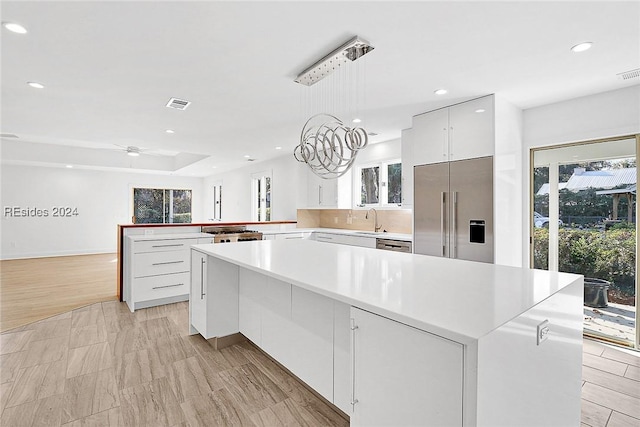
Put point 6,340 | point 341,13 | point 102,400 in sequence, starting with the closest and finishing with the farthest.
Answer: point 341,13
point 102,400
point 6,340

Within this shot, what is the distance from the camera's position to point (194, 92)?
3.15m

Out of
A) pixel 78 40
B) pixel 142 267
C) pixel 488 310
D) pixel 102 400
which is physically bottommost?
pixel 102 400

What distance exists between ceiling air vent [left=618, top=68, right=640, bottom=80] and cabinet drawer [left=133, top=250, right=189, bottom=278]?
4.99 metres

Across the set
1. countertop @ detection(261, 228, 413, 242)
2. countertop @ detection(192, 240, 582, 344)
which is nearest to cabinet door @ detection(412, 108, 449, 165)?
countertop @ detection(261, 228, 413, 242)

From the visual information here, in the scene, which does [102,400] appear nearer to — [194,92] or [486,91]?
[194,92]

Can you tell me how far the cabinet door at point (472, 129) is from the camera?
3.21 metres

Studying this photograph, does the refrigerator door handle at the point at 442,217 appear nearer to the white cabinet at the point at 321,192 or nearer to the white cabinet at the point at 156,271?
the white cabinet at the point at 321,192

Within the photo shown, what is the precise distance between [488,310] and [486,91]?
270 cm

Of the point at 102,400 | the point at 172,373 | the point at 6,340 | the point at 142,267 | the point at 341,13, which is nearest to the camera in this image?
the point at 341,13

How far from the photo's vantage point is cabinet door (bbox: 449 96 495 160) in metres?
3.21

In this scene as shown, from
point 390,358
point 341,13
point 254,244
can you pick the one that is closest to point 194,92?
point 254,244

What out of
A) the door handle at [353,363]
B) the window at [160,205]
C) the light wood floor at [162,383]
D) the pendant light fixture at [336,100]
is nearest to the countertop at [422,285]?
the door handle at [353,363]

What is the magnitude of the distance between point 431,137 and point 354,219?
2.52 meters

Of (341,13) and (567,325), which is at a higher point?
(341,13)
